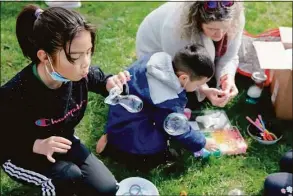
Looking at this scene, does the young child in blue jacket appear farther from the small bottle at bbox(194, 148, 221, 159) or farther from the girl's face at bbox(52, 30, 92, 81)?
the girl's face at bbox(52, 30, 92, 81)

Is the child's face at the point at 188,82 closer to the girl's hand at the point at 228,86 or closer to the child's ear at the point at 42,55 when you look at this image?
the girl's hand at the point at 228,86

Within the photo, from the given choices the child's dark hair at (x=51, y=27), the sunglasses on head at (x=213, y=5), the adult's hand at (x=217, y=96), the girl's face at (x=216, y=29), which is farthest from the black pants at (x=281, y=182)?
the child's dark hair at (x=51, y=27)

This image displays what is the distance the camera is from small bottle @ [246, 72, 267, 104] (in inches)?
122

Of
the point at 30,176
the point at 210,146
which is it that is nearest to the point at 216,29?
the point at 210,146

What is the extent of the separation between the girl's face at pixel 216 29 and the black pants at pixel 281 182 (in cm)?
78

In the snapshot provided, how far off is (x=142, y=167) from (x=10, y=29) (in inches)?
69.0

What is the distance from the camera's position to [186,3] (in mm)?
2680

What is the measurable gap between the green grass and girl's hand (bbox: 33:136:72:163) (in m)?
0.52

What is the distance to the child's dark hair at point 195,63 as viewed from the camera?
2340 millimetres

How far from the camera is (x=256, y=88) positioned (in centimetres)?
313

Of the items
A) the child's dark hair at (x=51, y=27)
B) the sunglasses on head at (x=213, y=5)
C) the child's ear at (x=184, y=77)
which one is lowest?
the child's ear at (x=184, y=77)

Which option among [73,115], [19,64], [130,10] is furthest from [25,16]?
[130,10]

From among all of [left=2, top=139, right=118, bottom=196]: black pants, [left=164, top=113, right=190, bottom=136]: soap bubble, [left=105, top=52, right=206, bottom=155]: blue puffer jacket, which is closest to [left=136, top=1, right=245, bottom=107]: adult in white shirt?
[left=105, top=52, right=206, bottom=155]: blue puffer jacket

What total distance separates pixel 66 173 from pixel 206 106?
3.93 feet
